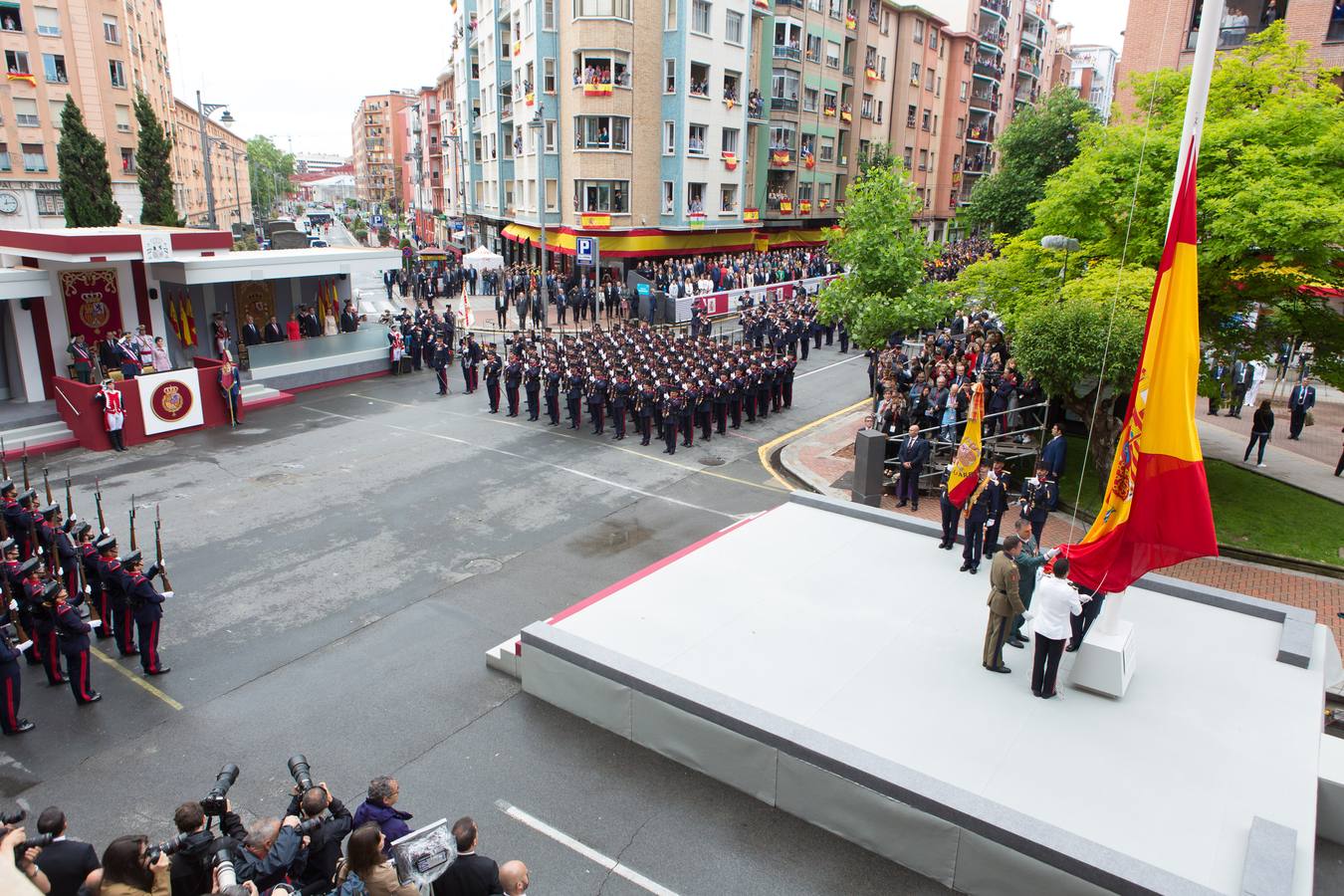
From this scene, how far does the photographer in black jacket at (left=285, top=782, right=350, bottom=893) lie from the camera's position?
5598 mm

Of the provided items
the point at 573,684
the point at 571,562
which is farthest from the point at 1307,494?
the point at 573,684

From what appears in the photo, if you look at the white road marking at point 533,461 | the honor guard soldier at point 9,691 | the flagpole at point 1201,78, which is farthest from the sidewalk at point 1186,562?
the honor guard soldier at point 9,691

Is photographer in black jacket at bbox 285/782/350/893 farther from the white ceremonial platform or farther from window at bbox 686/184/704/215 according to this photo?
window at bbox 686/184/704/215

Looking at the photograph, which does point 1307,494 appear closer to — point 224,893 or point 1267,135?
point 1267,135

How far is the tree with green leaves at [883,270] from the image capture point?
22203mm

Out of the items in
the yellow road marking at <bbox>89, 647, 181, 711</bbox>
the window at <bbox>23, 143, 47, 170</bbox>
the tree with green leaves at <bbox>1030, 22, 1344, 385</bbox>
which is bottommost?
the yellow road marking at <bbox>89, 647, 181, 711</bbox>

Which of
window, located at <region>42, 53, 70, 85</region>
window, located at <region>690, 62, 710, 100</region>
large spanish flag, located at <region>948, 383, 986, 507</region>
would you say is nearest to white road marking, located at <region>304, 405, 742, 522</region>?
large spanish flag, located at <region>948, 383, 986, 507</region>

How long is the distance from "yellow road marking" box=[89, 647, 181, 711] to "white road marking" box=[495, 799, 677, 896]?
4334 millimetres

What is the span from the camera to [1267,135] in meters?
14.1

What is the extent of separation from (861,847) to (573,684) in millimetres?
3342

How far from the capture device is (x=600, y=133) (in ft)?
131

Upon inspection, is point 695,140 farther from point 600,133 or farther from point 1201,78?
point 1201,78

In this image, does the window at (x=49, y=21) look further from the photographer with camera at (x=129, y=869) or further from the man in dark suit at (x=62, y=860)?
the photographer with camera at (x=129, y=869)

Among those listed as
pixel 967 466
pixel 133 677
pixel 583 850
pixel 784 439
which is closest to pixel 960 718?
pixel 583 850
